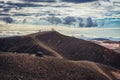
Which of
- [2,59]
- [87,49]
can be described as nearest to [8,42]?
[87,49]

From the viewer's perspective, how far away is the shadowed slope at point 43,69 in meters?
33.2

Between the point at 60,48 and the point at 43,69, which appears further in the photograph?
the point at 60,48

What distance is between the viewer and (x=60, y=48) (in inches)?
2227

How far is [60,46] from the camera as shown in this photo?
5731 centimetres

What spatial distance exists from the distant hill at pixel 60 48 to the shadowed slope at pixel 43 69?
1292 cm

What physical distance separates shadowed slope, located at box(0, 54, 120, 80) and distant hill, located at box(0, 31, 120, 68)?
42.4ft

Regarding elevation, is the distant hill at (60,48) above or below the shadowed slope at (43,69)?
below

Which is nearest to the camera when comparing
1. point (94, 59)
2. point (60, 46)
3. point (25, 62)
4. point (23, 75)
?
point (23, 75)

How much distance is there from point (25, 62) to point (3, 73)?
342cm

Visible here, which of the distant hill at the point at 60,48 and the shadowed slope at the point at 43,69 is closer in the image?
the shadowed slope at the point at 43,69

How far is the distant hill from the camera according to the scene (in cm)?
5272

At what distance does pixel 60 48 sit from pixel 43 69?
22.0 meters

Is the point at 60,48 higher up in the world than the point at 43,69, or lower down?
lower down

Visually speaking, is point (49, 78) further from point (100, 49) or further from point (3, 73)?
point (100, 49)
